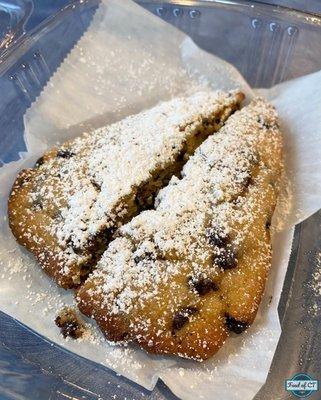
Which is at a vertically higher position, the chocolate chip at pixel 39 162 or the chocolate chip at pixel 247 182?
the chocolate chip at pixel 39 162

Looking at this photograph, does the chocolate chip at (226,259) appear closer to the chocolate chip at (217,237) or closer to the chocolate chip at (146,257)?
the chocolate chip at (217,237)

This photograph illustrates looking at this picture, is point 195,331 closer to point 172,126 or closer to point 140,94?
point 172,126

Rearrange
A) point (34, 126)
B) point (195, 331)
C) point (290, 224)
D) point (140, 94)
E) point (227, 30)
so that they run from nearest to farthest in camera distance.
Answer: point (195, 331) < point (290, 224) < point (34, 126) < point (140, 94) < point (227, 30)

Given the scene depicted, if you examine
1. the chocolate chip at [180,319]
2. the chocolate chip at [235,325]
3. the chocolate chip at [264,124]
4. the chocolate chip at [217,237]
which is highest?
the chocolate chip at [264,124]

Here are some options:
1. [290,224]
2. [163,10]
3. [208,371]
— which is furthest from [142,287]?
[163,10]

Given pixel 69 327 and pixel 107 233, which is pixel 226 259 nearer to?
pixel 107 233
